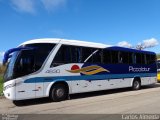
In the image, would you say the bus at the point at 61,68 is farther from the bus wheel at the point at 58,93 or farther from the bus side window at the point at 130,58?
the bus side window at the point at 130,58

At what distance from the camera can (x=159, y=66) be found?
2508cm

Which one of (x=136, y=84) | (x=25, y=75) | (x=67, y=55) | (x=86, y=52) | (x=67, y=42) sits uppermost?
(x=67, y=42)

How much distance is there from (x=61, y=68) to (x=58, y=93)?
125cm

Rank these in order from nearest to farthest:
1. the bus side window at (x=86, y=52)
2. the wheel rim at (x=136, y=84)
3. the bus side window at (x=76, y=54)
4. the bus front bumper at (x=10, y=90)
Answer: the bus front bumper at (x=10, y=90) → the bus side window at (x=76, y=54) → the bus side window at (x=86, y=52) → the wheel rim at (x=136, y=84)

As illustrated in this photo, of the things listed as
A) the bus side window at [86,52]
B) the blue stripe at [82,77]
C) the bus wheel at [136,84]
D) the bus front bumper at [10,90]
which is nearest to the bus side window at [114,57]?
the blue stripe at [82,77]

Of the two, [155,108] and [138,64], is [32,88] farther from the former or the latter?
[138,64]

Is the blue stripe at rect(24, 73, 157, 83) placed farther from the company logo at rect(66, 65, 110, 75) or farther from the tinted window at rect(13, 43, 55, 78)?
the tinted window at rect(13, 43, 55, 78)

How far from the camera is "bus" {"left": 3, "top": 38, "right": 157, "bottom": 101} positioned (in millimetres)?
11336

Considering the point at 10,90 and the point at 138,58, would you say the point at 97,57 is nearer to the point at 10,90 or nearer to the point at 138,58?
the point at 138,58

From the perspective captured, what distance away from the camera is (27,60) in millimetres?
11555

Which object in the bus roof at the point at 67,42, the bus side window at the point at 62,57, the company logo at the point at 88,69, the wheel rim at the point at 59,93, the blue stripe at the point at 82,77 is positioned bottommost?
the wheel rim at the point at 59,93

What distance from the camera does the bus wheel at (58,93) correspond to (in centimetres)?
1235

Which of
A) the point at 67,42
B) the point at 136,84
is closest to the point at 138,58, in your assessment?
the point at 136,84

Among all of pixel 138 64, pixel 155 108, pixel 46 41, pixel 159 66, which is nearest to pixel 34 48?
pixel 46 41
